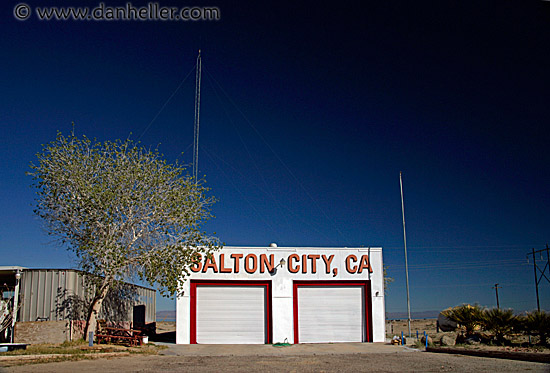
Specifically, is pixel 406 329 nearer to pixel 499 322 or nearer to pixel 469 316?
pixel 469 316

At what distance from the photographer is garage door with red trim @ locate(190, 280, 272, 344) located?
23.2 metres

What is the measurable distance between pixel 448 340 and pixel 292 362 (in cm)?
890

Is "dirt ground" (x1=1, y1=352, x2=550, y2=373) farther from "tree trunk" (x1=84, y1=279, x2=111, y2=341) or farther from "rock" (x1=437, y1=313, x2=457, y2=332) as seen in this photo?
"rock" (x1=437, y1=313, x2=457, y2=332)

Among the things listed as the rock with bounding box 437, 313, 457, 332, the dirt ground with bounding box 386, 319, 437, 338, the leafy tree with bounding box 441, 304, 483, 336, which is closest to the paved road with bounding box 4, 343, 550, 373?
the leafy tree with bounding box 441, 304, 483, 336

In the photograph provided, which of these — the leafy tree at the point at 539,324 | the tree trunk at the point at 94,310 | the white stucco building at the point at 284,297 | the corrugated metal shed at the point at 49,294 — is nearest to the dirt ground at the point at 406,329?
the white stucco building at the point at 284,297

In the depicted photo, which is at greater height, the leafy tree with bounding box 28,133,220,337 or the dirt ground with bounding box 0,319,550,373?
the leafy tree with bounding box 28,133,220,337

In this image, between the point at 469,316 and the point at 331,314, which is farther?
the point at 331,314

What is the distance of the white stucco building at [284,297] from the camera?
23297 mm

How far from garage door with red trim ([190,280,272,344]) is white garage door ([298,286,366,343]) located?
1.80 meters

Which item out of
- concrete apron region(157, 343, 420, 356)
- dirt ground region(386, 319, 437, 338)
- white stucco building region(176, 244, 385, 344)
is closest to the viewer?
concrete apron region(157, 343, 420, 356)

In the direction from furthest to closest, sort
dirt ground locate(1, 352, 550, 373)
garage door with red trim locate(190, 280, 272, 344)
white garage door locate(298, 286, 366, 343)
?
1. white garage door locate(298, 286, 366, 343)
2. garage door with red trim locate(190, 280, 272, 344)
3. dirt ground locate(1, 352, 550, 373)

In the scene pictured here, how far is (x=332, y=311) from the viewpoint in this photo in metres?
24.2

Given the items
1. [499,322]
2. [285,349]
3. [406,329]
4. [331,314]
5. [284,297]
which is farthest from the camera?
[406,329]

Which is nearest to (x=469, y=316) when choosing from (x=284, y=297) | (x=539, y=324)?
(x=539, y=324)
